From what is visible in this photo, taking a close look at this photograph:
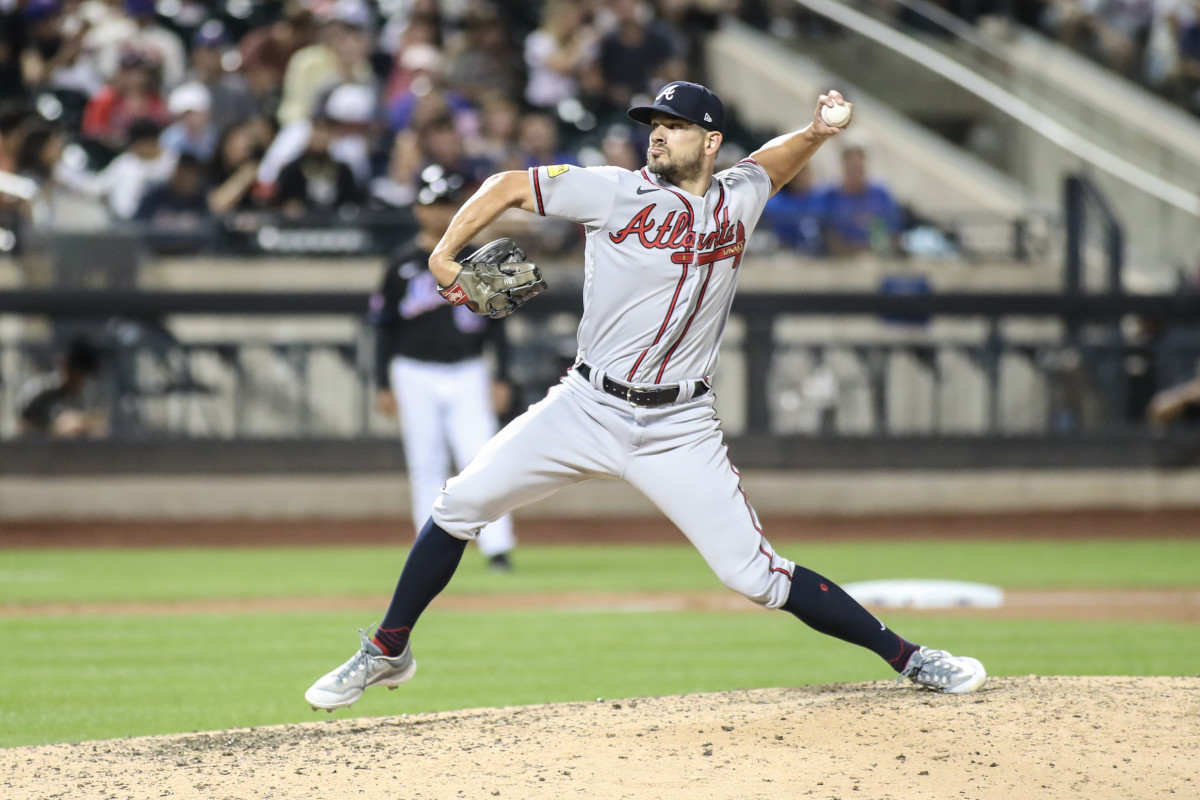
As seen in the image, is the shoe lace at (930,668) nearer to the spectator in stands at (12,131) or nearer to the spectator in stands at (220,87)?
the spectator in stands at (12,131)

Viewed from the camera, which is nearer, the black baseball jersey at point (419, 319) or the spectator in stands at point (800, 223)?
the black baseball jersey at point (419, 319)

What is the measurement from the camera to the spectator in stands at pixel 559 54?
1469 centimetres

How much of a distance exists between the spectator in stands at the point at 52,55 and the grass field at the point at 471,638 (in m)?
5.58

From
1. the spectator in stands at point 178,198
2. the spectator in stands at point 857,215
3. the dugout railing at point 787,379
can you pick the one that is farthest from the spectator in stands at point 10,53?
the spectator in stands at point 857,215

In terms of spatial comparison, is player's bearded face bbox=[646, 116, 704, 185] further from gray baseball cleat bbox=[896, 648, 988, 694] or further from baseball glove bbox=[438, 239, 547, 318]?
gray baseball cleat bbox=[896, 648, 988, 694]

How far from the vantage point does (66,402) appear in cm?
1159

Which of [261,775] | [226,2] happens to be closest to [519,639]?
[261,775]

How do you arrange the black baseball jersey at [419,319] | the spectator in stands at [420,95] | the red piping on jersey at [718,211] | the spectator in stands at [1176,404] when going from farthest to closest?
1. the spectator in stands at [420,95]
2. the spectator in stands at [1176,404]
3. the black baseball jersey at [419,319]
4. the red piping on jersey at [718,211]

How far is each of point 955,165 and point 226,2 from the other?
7526mm

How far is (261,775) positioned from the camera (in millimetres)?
4289

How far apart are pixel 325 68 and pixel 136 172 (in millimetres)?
2188

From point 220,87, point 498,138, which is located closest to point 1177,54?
point 498,138

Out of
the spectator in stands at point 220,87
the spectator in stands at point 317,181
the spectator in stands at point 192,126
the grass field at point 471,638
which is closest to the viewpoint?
the grass field at point 471,638

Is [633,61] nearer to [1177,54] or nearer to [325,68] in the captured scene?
[325,68]
